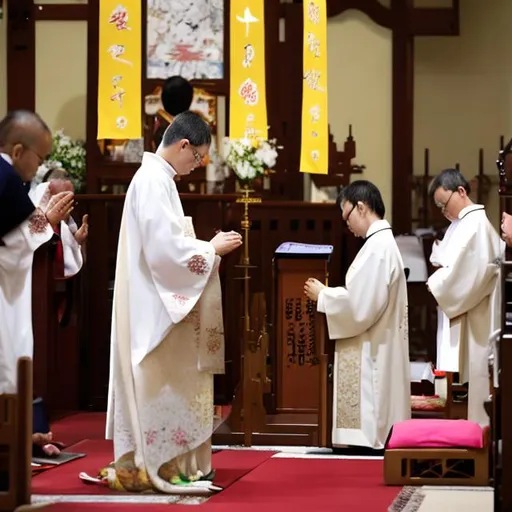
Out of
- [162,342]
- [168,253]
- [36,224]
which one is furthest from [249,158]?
[162,342]

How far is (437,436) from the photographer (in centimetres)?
697

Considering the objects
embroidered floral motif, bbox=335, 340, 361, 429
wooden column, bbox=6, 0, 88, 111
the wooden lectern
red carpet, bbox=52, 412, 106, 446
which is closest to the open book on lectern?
the wooden lectern

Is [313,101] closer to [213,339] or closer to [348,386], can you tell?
[348,386]

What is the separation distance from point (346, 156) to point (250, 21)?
2870 millimetres

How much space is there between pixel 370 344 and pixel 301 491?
1.62 m

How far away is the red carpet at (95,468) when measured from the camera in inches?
263

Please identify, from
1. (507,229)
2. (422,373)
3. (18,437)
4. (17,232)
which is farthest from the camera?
(422,373)

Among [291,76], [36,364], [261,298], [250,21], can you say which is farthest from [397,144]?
[36,364]

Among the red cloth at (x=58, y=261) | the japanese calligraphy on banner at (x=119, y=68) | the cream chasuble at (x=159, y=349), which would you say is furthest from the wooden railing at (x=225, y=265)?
the cream chasuble at (x=159, y=349)

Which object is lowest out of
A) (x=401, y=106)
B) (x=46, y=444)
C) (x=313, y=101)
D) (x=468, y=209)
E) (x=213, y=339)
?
(x=46, y=444)

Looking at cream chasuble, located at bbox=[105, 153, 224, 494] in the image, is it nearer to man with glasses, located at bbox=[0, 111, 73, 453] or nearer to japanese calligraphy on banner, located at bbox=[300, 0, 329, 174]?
Result: man with glasses, located at bbox=[0, 111, 73, 453]

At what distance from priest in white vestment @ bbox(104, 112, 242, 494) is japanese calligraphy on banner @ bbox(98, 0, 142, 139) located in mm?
2736

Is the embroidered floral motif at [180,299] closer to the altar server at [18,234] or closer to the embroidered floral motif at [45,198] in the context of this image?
the altar server at [18,234]

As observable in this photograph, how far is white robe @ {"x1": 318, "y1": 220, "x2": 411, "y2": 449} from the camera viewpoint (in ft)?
26.2
